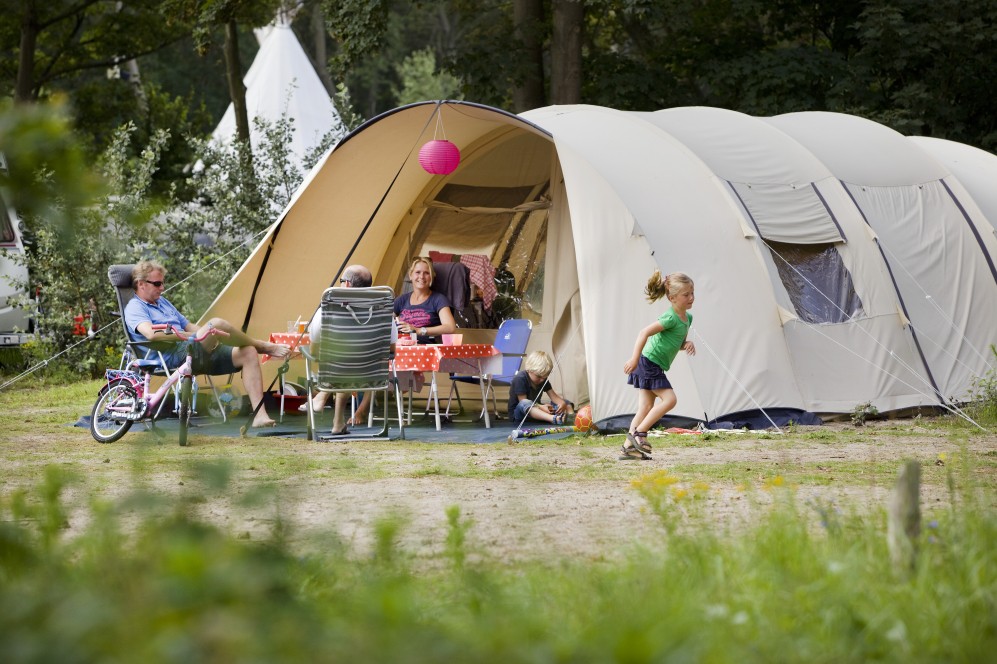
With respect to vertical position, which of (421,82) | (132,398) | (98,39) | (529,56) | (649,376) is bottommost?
(132,398)

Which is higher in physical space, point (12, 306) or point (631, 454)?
point (12, 306)

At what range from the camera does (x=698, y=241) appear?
8.86 metres

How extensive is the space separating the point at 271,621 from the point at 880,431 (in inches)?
280

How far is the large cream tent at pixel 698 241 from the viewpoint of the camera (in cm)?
865

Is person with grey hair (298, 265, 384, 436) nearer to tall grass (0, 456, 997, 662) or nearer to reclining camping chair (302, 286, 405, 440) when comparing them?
reclining camping chair (302, 286, 405, 440)

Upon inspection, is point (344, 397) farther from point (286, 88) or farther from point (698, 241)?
point (286, 88)

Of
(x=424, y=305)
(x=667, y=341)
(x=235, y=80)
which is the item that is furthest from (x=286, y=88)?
(x=667, y=341)

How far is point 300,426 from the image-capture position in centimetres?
930

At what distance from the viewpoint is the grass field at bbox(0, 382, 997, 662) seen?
1.78 metres

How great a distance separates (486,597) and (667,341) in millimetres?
4838

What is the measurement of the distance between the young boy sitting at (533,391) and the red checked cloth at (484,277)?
1.58m

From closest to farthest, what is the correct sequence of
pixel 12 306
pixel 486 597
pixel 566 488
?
pixel 486 597
pixel 566 488
pixel 12 306

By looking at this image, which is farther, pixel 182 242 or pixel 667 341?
pixel 182 242

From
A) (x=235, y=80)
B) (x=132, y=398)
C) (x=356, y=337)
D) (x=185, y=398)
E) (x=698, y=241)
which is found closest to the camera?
(x=185, y=398)
